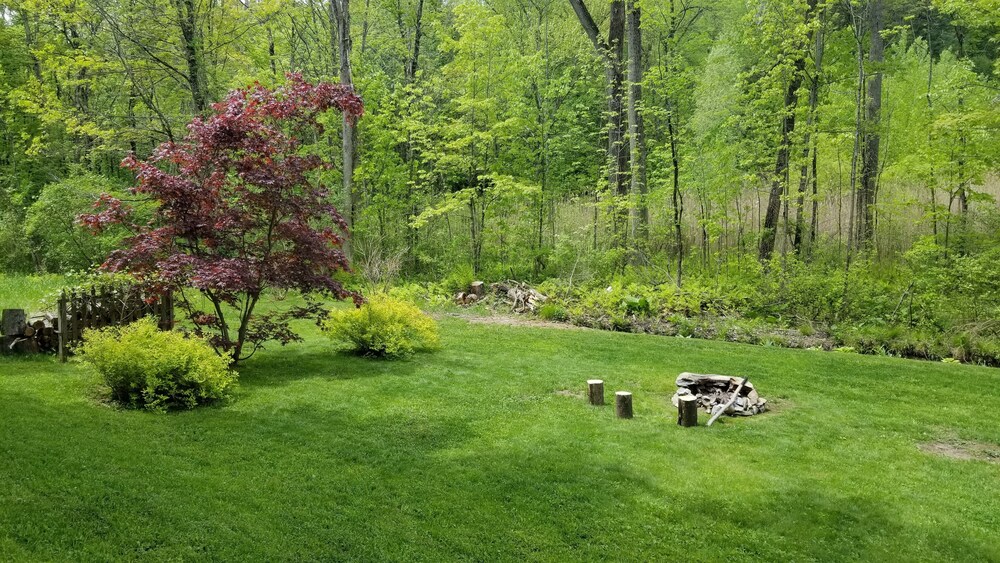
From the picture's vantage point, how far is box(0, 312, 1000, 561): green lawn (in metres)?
3.49

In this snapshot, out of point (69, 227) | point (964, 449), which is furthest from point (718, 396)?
point (69, 227)

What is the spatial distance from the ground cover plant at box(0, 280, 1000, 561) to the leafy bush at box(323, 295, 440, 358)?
81cm

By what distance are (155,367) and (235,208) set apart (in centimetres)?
194

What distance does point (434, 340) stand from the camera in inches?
332

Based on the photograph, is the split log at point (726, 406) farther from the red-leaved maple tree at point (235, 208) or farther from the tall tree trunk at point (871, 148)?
the tall tree trunk at point (871, 148)

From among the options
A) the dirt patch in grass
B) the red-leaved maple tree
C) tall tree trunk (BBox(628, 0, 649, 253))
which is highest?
tall tree trunk (BBox(628, 0, 649, 253))

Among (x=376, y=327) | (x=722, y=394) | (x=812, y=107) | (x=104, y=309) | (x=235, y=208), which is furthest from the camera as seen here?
(x=812, y=107)

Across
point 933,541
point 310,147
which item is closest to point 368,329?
point 933,541

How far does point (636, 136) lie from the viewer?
1336cm

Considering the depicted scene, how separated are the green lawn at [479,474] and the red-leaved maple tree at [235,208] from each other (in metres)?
1.12

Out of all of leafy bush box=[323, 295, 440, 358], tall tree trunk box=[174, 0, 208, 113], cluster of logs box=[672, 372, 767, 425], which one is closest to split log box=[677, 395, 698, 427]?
cluster of logs box=[672, 372, 767, 425]

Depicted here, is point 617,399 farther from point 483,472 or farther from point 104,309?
point 104,309

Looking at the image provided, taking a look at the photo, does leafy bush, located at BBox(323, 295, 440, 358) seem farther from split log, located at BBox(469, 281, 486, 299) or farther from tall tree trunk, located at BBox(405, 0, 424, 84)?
tall tree trunk, located at BBox(405, 0, 424, 84)

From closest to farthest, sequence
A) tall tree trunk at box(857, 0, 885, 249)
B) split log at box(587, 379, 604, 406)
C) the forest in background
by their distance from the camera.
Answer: split log at box(587, 379, 604, 406), the forest in background, tall tree trunk at box(857, 0, 885, 249)
